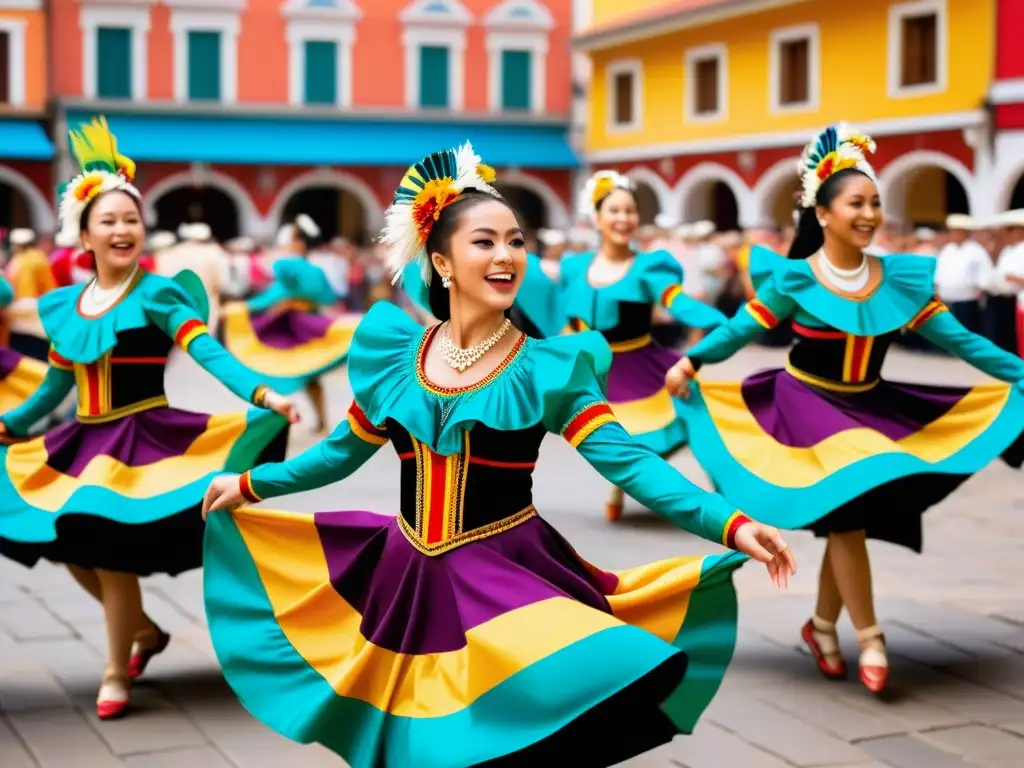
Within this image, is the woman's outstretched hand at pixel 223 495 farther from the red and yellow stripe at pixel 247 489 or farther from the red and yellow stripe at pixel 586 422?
the red and yellow stripe at pixel 586 422

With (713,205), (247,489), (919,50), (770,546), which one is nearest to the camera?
(770,546)

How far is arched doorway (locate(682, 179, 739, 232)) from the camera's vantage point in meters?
31.1

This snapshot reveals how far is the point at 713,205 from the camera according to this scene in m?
32.0

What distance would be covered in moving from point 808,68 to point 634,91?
540cm

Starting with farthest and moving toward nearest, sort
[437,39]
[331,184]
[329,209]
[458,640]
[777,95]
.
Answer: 1. [329,209]
2. [437,39]
3. [331,184]
4. [777,95]
5. [458,640]

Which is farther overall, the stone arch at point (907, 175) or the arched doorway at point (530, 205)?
the arched doorway at point (530, 205)

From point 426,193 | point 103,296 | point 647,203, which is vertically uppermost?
point 647,203

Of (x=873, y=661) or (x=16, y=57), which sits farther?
(x=16, y=57)

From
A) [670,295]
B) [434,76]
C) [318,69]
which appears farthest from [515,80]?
[670,295]

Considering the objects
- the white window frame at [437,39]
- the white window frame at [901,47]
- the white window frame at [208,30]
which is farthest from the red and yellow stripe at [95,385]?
the white window frame at [437,39]

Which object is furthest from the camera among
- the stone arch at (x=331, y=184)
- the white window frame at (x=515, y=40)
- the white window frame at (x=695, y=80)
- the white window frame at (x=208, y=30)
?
the white window frame at (x=515, y=40)

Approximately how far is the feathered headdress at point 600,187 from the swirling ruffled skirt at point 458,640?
14.6 feet

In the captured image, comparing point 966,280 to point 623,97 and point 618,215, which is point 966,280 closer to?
point 618,215

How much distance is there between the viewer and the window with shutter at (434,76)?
112 ft
